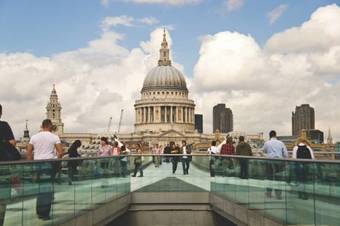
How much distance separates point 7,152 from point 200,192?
41.2 ft

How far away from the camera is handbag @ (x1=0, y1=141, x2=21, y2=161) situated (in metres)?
12.6

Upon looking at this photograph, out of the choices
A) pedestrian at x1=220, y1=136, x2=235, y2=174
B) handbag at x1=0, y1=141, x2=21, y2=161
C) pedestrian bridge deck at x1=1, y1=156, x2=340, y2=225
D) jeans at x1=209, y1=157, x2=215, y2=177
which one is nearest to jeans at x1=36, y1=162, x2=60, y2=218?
pedestrian bridge deck at x1=1, y1=156, x2=340, y2=225

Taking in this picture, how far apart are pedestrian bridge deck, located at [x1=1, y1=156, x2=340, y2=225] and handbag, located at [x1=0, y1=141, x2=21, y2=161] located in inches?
22.3

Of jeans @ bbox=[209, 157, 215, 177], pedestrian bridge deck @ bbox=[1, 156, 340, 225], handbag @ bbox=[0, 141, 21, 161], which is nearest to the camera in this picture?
pedestrian bridge deck @ bbox=[1, 156, 340, 225]

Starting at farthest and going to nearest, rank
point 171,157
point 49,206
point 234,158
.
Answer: point 171,157 → point 234,158 → point 49,206

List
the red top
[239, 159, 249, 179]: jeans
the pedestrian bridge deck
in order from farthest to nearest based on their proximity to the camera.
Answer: the red top < [239, 159, 249, 179]: jeans < the pedestrian bridge deck

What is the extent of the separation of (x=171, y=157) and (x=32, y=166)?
44.4ft

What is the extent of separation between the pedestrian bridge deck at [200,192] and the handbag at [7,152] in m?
0.57

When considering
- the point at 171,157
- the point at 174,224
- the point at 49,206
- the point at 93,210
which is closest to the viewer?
the point at 49,206

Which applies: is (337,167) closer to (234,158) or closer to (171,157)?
(234,158)

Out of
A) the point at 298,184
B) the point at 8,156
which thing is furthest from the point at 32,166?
the point at 298,184

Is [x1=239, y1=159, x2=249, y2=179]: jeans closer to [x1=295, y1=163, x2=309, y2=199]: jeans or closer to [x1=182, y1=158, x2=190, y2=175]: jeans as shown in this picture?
[x1=295, y1=163, x2=309, y2=199]: jeans

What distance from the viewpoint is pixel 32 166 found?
40.4 feet

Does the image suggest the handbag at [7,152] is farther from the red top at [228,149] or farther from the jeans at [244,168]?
the red top at [228,149]
